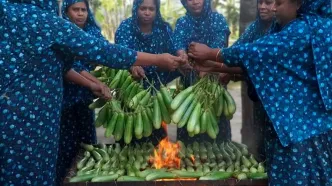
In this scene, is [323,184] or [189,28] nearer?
[323,184]

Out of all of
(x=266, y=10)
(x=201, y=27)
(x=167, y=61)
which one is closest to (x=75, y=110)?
(x=201, y=27)

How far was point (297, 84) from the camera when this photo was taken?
10.1ft

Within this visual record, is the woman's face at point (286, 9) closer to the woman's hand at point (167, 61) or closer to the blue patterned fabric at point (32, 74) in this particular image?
the woman's hand at point (167, 61)

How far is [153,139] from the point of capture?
5.02 m

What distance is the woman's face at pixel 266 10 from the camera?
4840 mm

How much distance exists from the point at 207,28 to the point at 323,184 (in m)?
2.75

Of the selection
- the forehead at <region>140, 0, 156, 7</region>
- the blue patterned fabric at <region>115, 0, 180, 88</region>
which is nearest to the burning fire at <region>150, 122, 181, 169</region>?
the blue patterned fabric at <region>115, 0, 180, 88</region>

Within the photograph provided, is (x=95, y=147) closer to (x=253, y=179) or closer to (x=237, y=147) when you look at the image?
(x=237, y=147)

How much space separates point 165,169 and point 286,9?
141cm

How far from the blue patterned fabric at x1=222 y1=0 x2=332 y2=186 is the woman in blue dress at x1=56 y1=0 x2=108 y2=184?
212 cm

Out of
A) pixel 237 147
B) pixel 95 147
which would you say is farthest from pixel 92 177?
pixel 237 147

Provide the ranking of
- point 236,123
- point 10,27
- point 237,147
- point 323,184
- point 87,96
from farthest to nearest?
point 236,123, point 87,96, point 237,147, point 323,184, point 10,27

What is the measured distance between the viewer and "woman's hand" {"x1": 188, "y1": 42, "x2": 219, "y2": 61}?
3.46m

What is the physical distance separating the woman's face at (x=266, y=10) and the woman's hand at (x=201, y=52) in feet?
4.90
